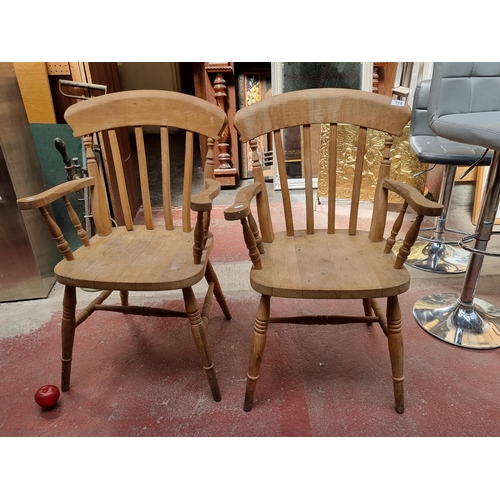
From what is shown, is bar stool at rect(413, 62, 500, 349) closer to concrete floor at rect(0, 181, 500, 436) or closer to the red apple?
concrete floor at rect(0, 181, 500, 436)

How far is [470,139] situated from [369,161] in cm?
173

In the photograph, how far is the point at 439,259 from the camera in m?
2.26

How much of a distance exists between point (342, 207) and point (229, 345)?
1777 mm

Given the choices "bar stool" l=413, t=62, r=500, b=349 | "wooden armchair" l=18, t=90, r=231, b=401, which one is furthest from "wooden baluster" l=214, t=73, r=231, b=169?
"bar stool" l=413, t=62, r=500, b=349

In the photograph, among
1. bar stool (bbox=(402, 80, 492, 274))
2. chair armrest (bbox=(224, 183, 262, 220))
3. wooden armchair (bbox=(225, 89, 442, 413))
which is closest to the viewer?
chair armrest (bbox=(224, 183, 262, 220))

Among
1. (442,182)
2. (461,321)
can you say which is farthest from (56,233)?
(442,182)

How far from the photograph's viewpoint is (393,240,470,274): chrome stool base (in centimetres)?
218

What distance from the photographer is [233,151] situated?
3510 mm

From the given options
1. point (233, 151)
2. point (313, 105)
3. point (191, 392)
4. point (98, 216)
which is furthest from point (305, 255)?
point (233, 151)

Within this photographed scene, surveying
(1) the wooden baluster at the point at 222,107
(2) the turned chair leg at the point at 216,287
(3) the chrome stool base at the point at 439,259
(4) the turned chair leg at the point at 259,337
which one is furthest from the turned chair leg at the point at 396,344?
(1) the wooden baluster at the point at 222,107

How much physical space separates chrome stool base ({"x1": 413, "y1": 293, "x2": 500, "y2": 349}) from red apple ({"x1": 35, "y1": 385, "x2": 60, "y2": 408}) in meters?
1.54

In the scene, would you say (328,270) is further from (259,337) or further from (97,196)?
(97,196)

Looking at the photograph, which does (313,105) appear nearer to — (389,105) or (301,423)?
(389,105)

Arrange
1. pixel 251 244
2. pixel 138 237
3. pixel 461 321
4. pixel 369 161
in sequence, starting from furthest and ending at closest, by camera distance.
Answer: pixel 369 161
pixel 461 321
pixel 138 237
pixel 251 244
